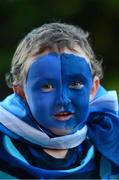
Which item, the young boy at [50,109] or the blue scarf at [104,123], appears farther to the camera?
the blue scarf at [104,123]

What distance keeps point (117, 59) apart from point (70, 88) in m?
3.92

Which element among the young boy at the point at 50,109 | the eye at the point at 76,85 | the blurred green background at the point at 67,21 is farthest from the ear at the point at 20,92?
the blurred green background at the point at 67,21

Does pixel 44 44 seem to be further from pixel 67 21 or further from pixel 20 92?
pixel 67 21

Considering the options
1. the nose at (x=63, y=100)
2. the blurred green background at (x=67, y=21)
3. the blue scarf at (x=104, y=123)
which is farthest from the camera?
the blurred green background at (x=67, y=21)

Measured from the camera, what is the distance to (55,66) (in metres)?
1.61

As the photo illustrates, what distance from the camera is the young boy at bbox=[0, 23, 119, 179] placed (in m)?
1.61

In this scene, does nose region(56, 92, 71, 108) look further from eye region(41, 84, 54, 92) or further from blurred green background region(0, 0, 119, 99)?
blurred green background region(0, 0, 119, 99)

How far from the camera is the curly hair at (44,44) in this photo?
5.35 ft

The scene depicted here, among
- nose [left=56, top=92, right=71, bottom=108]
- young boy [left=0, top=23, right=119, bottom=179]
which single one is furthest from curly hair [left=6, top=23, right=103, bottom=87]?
nose [left=56, top=92, right=71, bottom=108]

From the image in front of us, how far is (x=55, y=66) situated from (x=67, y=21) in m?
3.50

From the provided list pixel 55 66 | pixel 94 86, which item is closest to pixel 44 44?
pixel 55 66

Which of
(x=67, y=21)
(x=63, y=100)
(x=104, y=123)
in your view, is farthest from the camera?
(x=67, y=21)

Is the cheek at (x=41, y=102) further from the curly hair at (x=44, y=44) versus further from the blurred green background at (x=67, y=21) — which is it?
the blurred green background at (x=67, y=21)

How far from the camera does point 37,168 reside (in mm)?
1621
